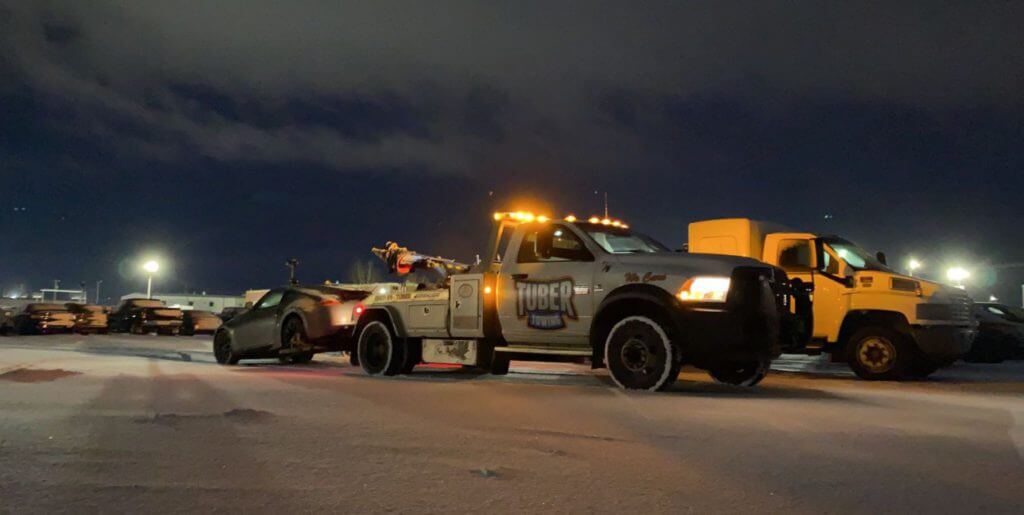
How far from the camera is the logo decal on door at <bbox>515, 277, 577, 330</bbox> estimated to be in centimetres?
978

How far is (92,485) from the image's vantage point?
14.1 feet

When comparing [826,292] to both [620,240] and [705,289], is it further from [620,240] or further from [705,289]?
[705,289]

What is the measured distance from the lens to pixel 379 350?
481 inches

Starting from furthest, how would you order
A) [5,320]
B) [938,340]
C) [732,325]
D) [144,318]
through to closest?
1. [144,318]
2. [5,320]
3. [938,340]
4. [732,325]

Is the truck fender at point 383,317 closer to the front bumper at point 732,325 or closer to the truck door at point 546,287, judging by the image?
the truck door at point 546,287

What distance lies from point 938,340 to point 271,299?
433 inches

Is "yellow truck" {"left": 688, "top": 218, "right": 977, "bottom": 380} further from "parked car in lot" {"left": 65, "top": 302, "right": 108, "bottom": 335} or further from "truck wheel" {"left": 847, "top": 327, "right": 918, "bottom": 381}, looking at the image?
"parked car in lot" {"left": 65, "top": 302, "right": 108, "bottom": 335}

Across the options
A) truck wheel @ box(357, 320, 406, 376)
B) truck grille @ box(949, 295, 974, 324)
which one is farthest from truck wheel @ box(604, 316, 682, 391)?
truck grille @ box(949, 295, 974, 324)

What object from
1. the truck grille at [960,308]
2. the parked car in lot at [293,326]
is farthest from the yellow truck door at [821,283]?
the parked car in lot at [293,326]

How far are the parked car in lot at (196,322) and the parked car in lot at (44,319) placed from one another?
4.16 m

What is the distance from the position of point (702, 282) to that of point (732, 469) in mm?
4116

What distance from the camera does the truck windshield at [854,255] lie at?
12312 mm

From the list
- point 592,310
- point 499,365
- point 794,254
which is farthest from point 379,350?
point 794,254

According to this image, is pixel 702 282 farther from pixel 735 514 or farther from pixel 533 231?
pixel 735 514
